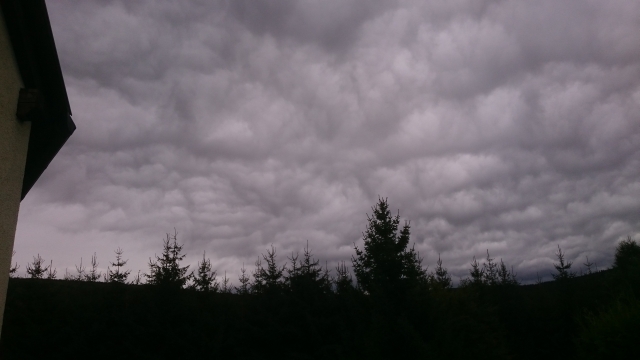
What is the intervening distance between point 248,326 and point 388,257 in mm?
8911

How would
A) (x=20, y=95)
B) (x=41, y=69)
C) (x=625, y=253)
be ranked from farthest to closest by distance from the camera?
(x=625, y=253)
(x=41, y=69)
(x=20, y=95)

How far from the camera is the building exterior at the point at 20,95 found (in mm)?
5727

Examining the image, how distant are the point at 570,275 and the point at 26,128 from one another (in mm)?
47973

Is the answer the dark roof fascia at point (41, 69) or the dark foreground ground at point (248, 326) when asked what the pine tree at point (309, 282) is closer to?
the dark foreground ground at point (248, 326)

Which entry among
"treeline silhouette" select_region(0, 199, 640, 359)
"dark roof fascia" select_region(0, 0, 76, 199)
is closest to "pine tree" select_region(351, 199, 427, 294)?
"treeline silhouette" select_region(0, 199, 640, 359)

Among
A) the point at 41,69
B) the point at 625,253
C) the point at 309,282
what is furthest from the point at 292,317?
the point at 625,253

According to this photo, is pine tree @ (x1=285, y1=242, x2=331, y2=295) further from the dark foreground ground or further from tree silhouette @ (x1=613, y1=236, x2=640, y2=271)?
tree silhouette @ (x1=613, y1=236, x2=640, y2=271)

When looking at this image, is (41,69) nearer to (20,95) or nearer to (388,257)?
(20,95)

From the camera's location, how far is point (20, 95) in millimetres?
6164

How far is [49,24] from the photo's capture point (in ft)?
21.2

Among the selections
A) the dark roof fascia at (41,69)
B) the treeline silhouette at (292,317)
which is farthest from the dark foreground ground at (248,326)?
the dark roof fascia at (41,69)

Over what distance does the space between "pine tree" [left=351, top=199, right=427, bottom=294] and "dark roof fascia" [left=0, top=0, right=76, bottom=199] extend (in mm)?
18698

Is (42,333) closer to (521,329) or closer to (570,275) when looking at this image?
(521,329)

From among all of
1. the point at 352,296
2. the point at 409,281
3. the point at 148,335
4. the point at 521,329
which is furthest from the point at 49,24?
the point at 521,329
